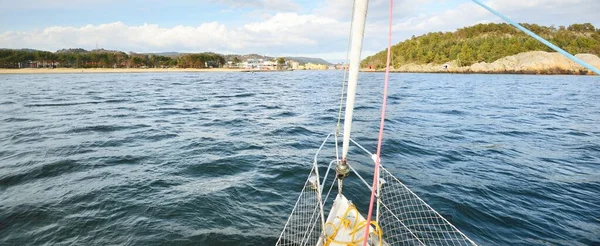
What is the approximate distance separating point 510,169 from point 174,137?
15216mm

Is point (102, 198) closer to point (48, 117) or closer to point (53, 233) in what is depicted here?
point (53, 233)

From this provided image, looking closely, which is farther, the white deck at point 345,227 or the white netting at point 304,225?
the white netting at point 304,225

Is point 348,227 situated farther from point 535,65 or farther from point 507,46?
point 507,46

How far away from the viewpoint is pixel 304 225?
6.75 meters

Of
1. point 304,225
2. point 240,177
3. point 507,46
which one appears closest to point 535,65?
point 507,46

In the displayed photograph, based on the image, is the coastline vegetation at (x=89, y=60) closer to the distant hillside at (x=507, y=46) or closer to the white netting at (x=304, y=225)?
the distant hillside at (x=507, y=46)

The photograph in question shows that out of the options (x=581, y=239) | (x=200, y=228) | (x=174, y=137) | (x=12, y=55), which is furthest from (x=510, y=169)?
(x=12, y=55)

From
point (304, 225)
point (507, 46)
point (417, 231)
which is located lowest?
point (304, 225)

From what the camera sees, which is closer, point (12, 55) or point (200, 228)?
point (200, 228)

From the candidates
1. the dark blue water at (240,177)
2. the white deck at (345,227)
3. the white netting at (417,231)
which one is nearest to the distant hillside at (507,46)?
the dark blue water at (240,177)

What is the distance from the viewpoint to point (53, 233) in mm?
6309

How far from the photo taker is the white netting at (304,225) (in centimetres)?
602

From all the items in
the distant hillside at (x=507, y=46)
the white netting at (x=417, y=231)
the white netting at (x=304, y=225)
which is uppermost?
the distant hillside at (x=507, y=46)

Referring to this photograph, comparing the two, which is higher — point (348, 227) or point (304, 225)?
point (348, 227)
